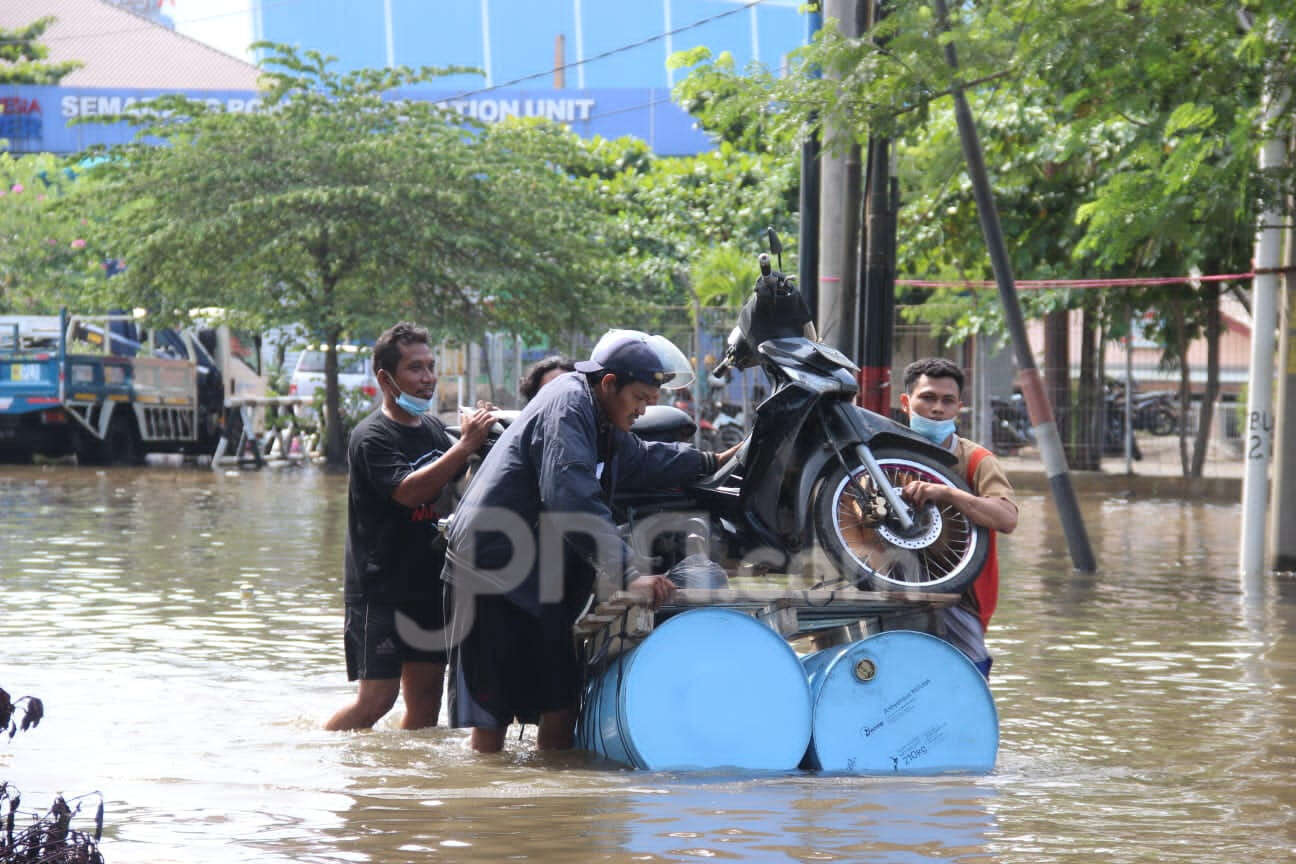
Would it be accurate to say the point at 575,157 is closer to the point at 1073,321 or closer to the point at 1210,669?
the point at 1073,321

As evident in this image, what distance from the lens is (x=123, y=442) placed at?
30844 millimetres

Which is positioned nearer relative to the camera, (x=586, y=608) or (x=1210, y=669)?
(x=586, y=608)

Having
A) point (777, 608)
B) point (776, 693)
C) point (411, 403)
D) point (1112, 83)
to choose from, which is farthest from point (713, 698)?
point (1112, 83)

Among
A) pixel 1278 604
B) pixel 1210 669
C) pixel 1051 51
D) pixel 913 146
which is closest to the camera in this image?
pixel 1210 669

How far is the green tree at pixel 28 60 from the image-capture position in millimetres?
55250

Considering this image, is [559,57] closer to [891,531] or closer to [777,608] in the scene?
[891,531]

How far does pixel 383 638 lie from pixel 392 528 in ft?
1.34

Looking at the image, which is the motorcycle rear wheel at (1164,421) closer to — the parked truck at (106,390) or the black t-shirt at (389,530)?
the parked truck at (106,390)

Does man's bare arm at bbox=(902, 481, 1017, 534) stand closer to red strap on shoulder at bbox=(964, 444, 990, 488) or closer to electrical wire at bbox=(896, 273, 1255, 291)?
red strap on shoulder at bbox=(964, 444, 990, 488)

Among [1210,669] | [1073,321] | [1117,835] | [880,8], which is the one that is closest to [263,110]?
[1073,321]

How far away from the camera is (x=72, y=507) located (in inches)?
790

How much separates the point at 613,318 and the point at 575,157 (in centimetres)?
369

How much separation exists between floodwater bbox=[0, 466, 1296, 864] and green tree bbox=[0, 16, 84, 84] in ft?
148

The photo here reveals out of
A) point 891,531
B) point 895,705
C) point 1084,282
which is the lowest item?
point 895,705
